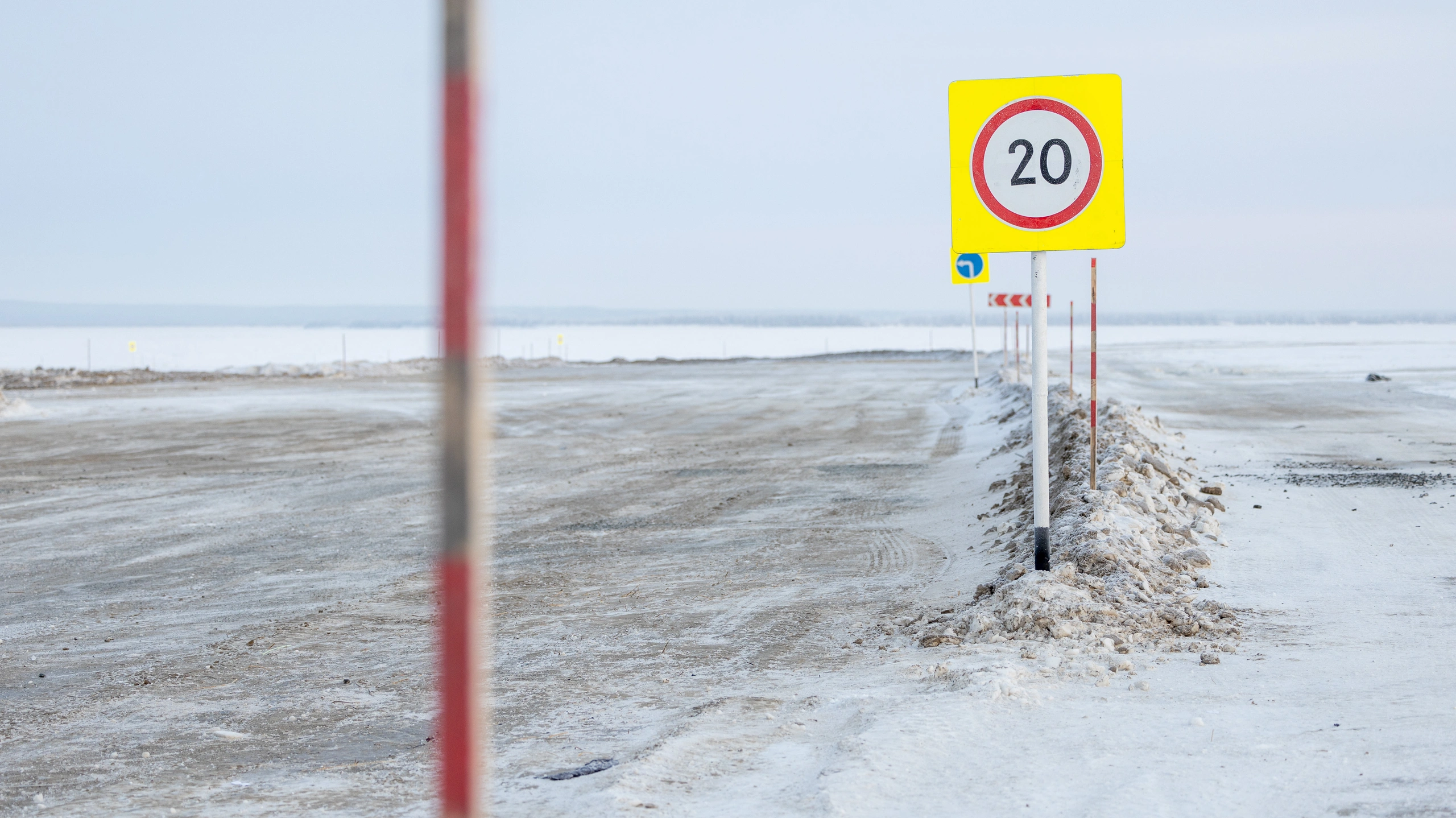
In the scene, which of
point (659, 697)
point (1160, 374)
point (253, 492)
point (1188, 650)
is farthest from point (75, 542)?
point (1160, 374)

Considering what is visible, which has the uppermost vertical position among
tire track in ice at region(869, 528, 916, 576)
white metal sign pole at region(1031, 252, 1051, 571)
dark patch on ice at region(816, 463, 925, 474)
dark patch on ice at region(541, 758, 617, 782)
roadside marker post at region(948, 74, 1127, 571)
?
roadside marker post at region(948, 74, 1127, 571)

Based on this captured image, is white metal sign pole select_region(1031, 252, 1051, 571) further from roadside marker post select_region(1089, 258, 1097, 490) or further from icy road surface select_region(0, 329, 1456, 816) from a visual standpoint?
roadside marker post select_region(1089, 258, 1097, 490)

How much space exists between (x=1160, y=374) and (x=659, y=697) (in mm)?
29919

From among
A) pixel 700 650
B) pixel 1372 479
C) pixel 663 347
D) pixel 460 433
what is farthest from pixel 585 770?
pixel 663 347

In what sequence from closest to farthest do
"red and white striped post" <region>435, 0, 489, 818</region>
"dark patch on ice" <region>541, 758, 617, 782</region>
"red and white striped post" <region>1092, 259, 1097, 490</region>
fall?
"red and white striped post" <region>435, 0, 489, 818</region> → "dark patch on ice" <region>541, 758, 617, 782</region> → "red and white striped post" <region>1092, 259, 1097, 490</region>

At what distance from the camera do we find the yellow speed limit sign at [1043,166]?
Answer: 261 inches

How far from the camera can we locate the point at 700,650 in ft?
19.7

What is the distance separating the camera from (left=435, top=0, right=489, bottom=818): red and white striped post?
1.23m

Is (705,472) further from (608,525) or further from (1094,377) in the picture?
(1094,377)

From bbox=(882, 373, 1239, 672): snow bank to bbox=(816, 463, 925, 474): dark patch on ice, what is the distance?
2.80 meters

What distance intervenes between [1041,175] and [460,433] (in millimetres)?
5964

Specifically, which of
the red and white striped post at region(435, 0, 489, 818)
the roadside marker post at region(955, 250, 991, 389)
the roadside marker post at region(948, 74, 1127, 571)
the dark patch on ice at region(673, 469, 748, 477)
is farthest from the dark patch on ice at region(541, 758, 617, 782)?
the roadside marker post at region(955, 250, 991, 389)

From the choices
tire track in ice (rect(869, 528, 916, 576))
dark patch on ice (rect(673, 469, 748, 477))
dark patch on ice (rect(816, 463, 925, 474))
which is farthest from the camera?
dark patch on ice (rect(673, 469, 748, 477))

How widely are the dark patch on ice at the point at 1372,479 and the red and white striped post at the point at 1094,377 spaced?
296 centimetres
